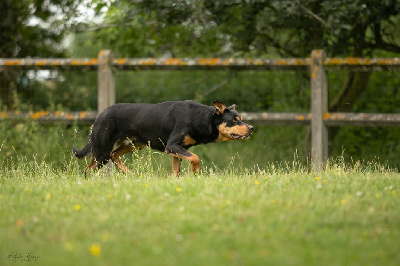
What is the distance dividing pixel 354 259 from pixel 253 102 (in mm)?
7832

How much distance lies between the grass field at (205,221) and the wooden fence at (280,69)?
2.24 metres

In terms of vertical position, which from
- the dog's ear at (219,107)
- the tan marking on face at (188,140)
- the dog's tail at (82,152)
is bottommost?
the dog's tail at (82,152)

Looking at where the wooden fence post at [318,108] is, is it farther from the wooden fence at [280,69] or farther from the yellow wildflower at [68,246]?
the yellow wildflower at [68,246]

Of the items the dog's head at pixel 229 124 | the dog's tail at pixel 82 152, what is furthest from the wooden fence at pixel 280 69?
the dog's head at pixel 229 124

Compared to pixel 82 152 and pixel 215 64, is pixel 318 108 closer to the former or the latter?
pixel 215 64

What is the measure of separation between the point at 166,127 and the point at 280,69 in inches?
86.7

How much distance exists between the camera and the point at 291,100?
37.9 feet

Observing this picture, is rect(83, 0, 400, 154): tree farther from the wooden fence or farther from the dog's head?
the dog's head

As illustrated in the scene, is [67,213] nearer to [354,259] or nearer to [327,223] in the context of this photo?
[327,223]

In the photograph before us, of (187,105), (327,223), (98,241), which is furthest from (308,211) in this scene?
(187,105)

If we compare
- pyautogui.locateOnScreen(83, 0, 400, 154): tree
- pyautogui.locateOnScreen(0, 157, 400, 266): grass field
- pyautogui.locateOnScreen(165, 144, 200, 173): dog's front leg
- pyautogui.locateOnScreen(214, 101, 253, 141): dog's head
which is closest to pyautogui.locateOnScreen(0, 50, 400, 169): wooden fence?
pyautogui.locateOnScreen(83, 0, 400, 154): tree

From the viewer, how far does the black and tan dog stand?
746 centimetres

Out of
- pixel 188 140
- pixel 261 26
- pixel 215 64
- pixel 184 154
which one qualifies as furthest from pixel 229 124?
pixel 261 26

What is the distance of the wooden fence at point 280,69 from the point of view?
8445 mm
